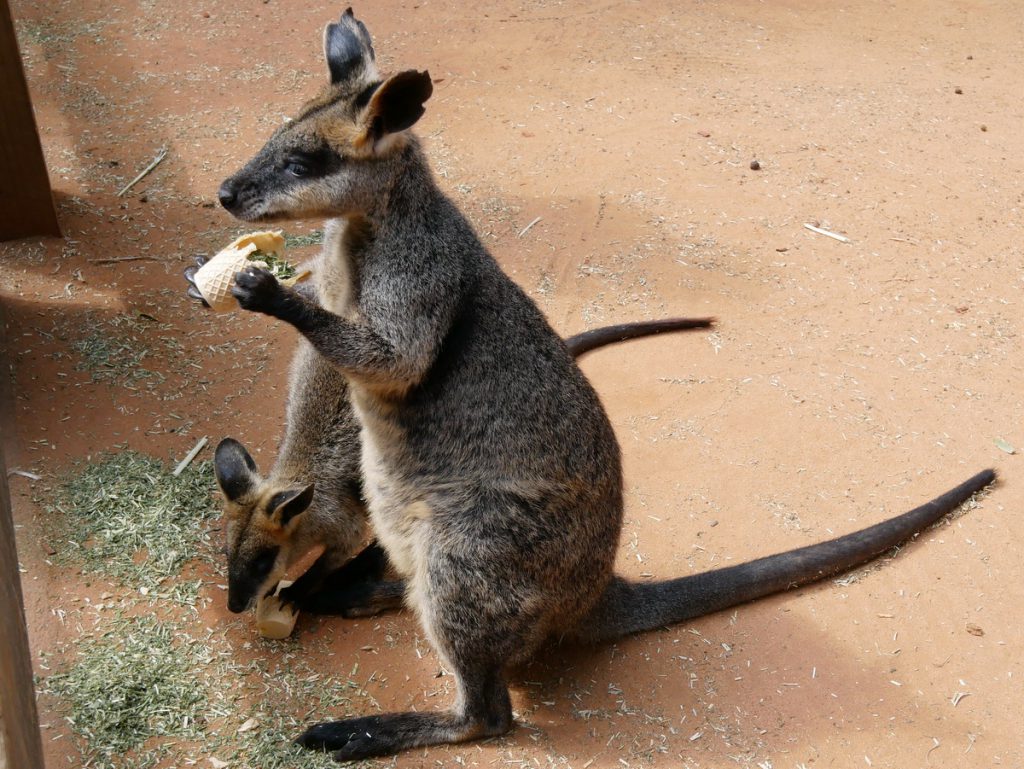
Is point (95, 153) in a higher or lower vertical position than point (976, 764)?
higher

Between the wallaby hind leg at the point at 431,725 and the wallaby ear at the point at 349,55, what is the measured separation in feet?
8.39

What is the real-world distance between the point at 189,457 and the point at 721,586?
113 inches

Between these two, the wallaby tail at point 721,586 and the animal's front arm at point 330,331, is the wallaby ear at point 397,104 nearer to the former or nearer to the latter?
the animal's front arm at point 330,331

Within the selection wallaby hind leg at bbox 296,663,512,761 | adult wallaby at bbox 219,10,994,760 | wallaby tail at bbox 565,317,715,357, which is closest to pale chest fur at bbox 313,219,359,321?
adult wallaby at bbox 219,10,994,760

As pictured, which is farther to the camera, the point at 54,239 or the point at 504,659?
the point at 54,239

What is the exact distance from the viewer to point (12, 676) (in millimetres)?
2721

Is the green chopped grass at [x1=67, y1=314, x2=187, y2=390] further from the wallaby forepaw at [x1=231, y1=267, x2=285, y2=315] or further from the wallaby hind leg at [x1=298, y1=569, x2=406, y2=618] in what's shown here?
the wallaby forepaw at [x1=231, y1=267, x2=285, y2=315]

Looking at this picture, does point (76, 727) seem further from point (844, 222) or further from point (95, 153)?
point (844, 222)

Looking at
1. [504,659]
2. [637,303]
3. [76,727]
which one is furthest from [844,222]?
[76,727]

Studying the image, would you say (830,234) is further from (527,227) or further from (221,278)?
(221,278)

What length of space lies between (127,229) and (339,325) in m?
4.00

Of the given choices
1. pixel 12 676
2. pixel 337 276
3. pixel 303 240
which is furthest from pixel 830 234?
pixel 12 676

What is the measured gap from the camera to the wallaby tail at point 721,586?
4.57 m

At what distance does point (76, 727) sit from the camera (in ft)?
13.3
